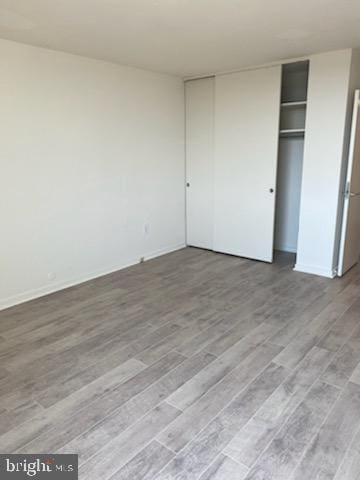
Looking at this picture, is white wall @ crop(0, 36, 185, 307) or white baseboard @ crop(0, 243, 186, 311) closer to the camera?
white wall @ crop(0, 36, 185, 307)

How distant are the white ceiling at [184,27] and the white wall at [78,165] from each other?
0.95ft

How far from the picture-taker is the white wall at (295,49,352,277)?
3.66m

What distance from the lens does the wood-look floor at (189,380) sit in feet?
5.75

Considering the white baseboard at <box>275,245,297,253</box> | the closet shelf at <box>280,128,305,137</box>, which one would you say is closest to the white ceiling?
the closet shelf at <box>280,128,305,137</box>

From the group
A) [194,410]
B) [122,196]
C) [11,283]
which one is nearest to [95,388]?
[194,410]

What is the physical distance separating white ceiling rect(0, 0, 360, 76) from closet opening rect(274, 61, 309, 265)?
889mm

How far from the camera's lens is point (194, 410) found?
80.7 inches

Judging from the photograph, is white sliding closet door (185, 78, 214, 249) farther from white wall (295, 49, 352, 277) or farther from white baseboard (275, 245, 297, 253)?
white wall (295, 49, 352, 277)

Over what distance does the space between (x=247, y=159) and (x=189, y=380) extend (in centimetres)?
305

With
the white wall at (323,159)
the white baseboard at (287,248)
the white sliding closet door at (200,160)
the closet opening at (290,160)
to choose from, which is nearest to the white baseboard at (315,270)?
the white wall at (323,159)

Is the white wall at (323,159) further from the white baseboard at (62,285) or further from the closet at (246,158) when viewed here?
the white baseboard at (62,285)

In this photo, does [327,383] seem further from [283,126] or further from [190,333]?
[283,126]

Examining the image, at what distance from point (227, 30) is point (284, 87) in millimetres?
2114

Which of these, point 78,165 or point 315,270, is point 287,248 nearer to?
point 315,270
